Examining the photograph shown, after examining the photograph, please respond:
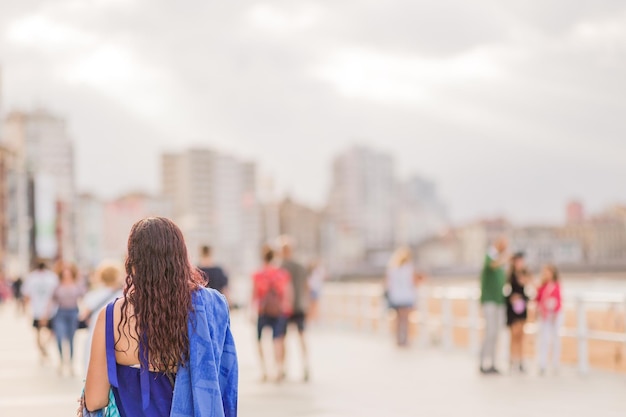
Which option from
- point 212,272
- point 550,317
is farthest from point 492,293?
point 212,272

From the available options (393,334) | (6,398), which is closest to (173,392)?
(6,398)

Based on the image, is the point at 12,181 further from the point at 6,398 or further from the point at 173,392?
the point at 173,392

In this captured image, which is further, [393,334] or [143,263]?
[393,334]

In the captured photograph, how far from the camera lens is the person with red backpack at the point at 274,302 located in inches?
596

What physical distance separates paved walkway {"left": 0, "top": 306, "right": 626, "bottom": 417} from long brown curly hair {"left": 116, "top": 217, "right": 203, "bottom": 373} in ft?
22.7

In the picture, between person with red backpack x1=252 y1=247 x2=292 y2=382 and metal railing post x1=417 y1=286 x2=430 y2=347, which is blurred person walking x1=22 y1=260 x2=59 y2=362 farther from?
metal railing post x1=417 y1=286 x2=430 y2=347

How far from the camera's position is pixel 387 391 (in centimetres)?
1388

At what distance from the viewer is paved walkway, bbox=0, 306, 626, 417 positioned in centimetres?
1182

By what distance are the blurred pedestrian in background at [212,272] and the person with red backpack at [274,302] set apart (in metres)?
0.78

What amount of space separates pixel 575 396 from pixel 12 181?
370ft

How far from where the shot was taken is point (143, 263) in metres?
4.66

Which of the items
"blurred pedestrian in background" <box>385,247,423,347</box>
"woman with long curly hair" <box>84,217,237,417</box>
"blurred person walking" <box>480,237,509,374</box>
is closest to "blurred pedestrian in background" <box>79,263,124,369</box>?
"blurred person walking" <box>480,237,509,374</box>

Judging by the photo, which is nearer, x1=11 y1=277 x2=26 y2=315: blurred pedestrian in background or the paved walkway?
the paved walkway

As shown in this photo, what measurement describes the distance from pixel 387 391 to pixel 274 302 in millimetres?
2095
